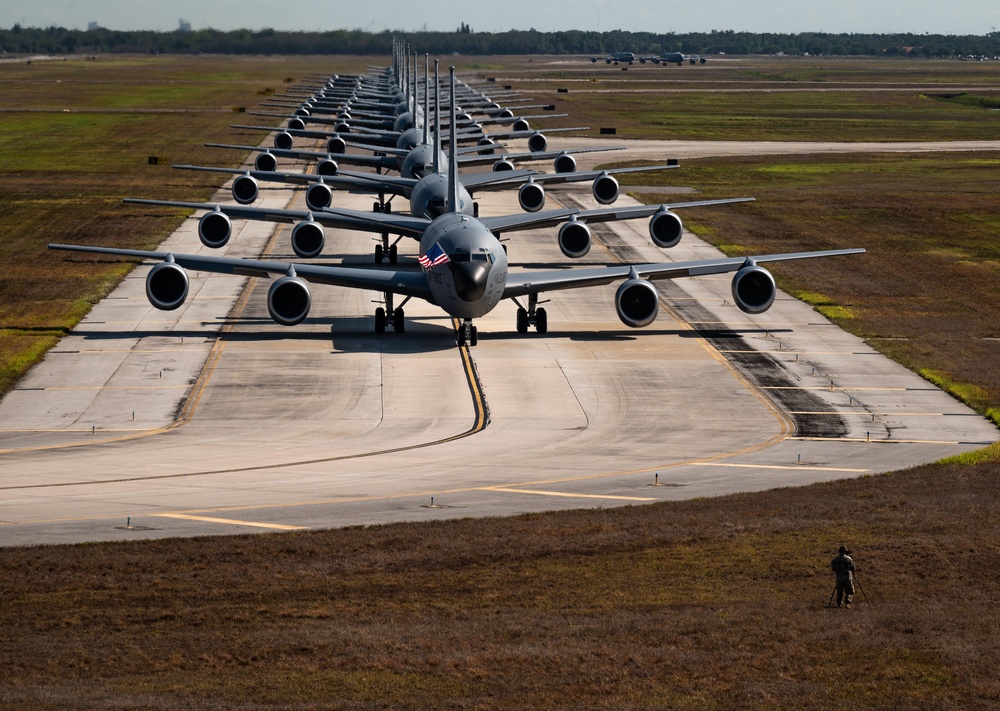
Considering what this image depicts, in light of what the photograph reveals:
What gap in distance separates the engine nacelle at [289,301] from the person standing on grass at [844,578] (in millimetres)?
28026

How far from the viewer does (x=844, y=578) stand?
24.5 m

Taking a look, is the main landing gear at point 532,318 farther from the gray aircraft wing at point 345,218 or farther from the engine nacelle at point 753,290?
the gray aircraft wing at point 345,218

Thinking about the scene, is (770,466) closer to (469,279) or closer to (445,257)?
(469,279)

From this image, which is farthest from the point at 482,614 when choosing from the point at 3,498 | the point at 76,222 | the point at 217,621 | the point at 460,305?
the point at 76,222

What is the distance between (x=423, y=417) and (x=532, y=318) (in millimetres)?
13019

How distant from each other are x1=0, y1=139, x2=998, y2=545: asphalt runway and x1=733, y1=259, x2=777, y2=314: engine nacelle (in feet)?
4.80

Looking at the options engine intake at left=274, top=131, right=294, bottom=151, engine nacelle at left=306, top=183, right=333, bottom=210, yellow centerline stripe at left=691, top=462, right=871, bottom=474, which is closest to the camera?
yellow centerline stripe at left=691, top=462, right=871, bottom=474

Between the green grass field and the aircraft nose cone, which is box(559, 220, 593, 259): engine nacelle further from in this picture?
the green grass field

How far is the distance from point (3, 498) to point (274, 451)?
7.43 metres

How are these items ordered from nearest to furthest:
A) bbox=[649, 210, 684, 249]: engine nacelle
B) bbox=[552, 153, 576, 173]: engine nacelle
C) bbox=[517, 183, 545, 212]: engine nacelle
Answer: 1. bbox=[649, 210, 684, 249]: engine nacelle
2. bbox=[517, 183, 545, 212]: engine nacelle
3. bbox=[552, 153, 576, 173]: engine nacelle

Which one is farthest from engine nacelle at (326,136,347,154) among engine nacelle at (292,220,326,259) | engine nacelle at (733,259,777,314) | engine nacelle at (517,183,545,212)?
engine nacelle at (733,259,777,314)

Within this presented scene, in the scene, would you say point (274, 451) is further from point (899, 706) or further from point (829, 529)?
point (899, 706)

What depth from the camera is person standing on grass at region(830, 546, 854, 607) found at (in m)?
24.5

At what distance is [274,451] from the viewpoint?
37.2m
